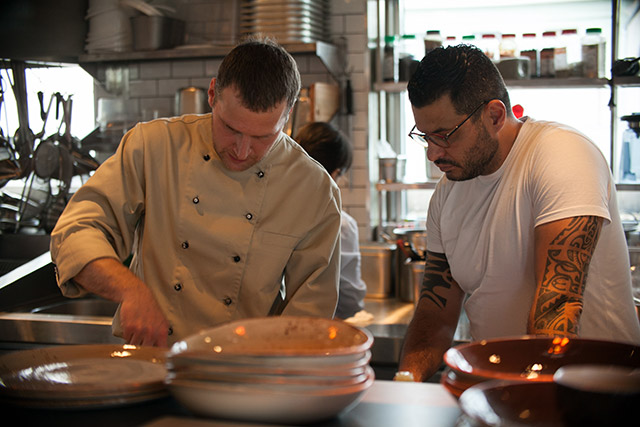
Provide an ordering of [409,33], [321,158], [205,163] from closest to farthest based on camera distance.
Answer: [205,163], [321,158], [409,33]

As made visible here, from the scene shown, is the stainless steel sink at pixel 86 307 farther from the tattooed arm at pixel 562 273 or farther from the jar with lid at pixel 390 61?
the tattooed arm at pixel 562 273

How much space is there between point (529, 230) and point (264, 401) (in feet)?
3.82

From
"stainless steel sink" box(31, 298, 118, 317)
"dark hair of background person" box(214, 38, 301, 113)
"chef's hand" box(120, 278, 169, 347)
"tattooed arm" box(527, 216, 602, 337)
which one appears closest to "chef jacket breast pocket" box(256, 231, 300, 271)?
"dark hair of background person" box(214, 38, 301, 113)

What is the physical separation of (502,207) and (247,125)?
725 mm

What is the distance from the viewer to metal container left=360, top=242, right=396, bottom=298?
Result: 153 inches

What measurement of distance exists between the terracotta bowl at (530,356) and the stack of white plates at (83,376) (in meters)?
0.46

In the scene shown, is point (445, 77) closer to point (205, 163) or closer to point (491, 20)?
point (205, 163)

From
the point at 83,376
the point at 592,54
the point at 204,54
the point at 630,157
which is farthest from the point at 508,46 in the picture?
the point at 83,376

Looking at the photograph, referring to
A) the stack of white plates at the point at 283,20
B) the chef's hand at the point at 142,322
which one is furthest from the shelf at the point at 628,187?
the chef's hand at the point at 142,322

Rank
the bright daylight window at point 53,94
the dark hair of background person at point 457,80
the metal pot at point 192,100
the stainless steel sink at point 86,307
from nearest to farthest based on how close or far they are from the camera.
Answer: the dark hair of background person at point 457,80 < the stainless steel sink at point 86,307 < the metal pot at point 192,100 < the bright daylight window at point 53,94

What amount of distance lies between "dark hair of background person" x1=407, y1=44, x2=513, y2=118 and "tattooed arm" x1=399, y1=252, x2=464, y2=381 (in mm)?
508

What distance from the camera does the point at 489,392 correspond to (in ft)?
3.01

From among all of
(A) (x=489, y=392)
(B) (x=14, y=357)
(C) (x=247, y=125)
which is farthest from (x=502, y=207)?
(B) (x=14, y=357)

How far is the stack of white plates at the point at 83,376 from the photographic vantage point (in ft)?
3.36
